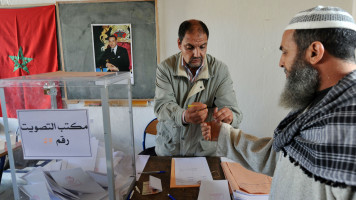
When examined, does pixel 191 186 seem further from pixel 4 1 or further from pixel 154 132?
pixel 4 1

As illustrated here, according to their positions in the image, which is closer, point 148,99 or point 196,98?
point 196,98

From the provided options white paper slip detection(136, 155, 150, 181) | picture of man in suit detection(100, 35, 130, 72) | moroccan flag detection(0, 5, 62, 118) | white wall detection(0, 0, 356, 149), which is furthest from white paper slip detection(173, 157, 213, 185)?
moroccan flag detection(0, 5, 62, 118)

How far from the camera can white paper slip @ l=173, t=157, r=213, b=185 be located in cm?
125

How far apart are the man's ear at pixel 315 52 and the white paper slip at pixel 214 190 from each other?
701mm

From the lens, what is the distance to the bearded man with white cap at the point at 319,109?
0.66 meters

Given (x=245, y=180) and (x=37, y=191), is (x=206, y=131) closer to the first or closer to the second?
(x=245, y=180)

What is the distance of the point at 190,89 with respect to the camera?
1.83 m

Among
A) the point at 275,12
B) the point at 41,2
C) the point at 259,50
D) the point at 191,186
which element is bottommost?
the point at 191,186

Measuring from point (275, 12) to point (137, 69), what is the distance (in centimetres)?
183

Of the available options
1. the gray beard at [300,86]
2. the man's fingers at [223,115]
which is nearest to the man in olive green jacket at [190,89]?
the man's fingers at [223,115]

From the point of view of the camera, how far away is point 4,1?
3076mm

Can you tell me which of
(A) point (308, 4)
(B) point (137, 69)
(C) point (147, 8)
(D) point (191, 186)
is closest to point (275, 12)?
(A) point (308, 4)

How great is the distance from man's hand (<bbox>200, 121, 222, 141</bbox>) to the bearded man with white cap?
42cm

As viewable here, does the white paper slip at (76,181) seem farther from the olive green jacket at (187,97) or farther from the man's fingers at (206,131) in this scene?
the olive green jacket at (187,97)
